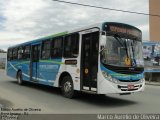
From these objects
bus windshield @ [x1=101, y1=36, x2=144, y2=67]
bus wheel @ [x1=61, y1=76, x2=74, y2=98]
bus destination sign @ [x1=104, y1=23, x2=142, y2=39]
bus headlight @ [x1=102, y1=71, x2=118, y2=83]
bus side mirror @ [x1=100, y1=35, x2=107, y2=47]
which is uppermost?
bus destination sign @ [x1=104, y1=23, x2=142, y2=39]

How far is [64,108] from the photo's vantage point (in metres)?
11.2

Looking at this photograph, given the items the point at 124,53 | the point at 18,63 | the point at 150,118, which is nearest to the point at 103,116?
the point at 150,118

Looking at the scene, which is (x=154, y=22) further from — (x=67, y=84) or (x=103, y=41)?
(x=103, y=41)

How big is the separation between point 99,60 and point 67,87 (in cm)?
284

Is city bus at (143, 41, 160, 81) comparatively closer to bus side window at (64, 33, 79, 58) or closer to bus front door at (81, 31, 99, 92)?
bus side window at (64, 33, 79, 58)

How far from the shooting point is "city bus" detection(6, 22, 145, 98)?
1144 cm

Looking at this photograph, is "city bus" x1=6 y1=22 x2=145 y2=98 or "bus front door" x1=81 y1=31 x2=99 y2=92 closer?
"city bus" x1=6 y1=22 x2=145 y2=98

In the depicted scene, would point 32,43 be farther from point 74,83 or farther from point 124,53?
point 124,53

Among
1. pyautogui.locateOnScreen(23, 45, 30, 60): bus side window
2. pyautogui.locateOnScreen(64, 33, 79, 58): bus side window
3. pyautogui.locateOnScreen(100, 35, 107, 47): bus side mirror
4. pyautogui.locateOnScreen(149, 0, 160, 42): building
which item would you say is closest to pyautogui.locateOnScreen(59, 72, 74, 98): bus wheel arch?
pyautogui.locateOnScreen(64, 33, 79, 58): bus side window

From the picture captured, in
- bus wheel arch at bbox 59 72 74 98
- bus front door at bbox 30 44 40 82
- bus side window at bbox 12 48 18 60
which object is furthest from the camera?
bus side window at bbox 12 48 18 60

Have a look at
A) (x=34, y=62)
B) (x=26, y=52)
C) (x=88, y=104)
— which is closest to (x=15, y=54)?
(x=26, y=52)

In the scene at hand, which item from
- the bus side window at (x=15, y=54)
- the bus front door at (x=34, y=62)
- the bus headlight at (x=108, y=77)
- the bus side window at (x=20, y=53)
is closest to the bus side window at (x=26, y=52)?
the bus side window at (x=20, y=53)

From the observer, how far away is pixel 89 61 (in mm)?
12203

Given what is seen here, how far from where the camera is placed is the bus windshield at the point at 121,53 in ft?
37.5
